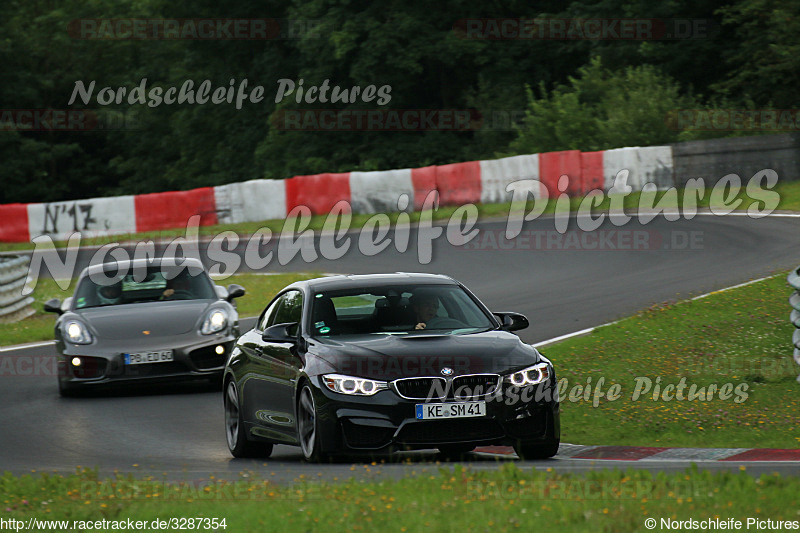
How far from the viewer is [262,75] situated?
55875mm

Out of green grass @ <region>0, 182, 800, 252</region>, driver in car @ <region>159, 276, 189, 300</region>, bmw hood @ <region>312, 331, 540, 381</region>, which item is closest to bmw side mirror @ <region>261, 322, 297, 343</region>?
bmw hood @ <region>312, 331, 540, 381</region>

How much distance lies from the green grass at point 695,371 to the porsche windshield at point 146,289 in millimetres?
4019

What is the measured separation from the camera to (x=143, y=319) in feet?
46.9

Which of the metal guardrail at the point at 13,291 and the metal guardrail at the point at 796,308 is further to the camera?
the metal guardrail at the point at 13,291

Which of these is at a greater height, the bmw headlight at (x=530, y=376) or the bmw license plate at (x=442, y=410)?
the bmw headlight at (x=530, y=376)

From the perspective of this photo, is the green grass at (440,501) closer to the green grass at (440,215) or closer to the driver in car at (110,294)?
the driver in car at (110,294)

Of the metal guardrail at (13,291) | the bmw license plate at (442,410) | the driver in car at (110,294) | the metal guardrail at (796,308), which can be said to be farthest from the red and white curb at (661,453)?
the metal guardrail at (13,291)

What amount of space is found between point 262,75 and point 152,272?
136ft

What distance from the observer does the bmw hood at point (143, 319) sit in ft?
46.4

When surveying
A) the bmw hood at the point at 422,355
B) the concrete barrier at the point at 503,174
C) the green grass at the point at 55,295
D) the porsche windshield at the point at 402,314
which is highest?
the porsche windshield at the point at 402,314

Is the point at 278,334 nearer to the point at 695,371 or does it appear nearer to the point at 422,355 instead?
the point at 422,355

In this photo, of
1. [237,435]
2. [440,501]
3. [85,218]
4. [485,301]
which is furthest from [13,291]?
[440,501]

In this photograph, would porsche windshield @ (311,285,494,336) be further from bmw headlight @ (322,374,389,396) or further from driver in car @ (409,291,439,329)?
bmw headlight @ (322,374,389,396)

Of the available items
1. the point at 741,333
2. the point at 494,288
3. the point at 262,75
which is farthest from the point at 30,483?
the point at 262,75
